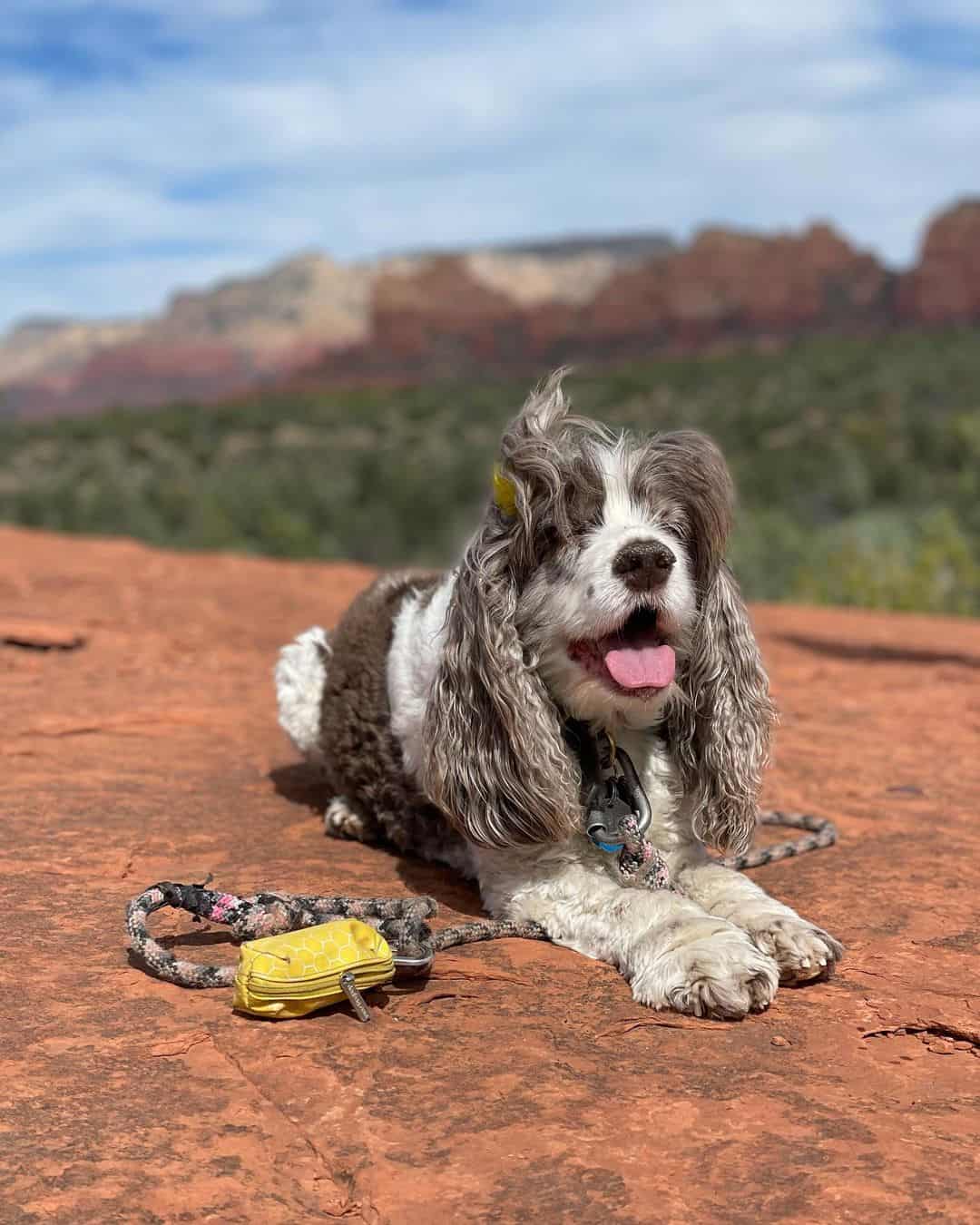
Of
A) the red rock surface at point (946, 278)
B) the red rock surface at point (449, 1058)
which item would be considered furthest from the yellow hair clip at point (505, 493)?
the red rock surface at point (946, 278)

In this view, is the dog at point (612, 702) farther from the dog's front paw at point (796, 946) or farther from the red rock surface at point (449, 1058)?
the red rock surface at point (449, 1058)

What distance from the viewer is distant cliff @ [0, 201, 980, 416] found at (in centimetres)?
9794

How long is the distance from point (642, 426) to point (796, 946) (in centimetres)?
466

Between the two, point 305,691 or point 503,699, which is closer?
point 503,699

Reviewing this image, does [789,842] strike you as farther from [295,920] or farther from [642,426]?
[642,426]

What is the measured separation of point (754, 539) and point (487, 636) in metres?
15.0

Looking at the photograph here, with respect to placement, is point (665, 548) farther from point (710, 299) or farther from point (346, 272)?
point (346, 272)

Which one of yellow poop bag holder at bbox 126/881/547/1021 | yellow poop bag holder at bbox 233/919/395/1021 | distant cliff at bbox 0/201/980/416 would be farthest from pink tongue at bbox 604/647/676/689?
distant cliff at bbox 0/201/980/416

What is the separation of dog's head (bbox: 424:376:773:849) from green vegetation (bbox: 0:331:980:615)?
787 centimetres

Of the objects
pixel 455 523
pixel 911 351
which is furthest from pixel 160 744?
pixel 911 351

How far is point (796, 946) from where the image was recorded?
12.1 feet

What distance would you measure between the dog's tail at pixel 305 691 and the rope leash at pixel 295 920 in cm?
142

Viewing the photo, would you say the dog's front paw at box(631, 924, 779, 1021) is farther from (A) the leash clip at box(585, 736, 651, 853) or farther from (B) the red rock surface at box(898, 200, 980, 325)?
(B) the red rock surface at box(898, 200, 980, 325)

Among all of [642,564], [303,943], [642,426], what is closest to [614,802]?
[642,564]
